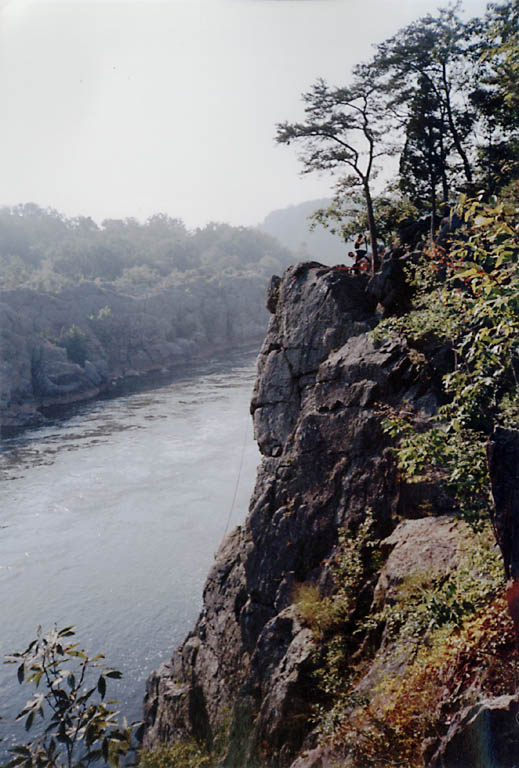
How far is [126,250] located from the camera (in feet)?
438

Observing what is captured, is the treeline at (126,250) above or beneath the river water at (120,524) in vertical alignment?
above

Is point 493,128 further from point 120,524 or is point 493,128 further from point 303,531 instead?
point 120,524

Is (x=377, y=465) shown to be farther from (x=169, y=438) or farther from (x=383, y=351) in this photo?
(x=169, y=438)

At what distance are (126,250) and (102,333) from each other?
65634mm

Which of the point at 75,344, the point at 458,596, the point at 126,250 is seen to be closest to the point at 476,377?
the point at 458,596

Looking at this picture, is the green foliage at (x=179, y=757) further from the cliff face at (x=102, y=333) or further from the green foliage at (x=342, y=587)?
the cliff face at (x=102, y=333)

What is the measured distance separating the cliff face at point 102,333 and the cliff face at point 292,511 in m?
40.9

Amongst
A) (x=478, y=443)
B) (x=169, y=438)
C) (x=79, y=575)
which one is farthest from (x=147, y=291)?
(x=478, y=443)

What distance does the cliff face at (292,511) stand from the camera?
9906 mm

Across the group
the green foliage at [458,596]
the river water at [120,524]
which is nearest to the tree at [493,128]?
the green foliage at [458,596]

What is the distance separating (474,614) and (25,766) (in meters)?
4.61

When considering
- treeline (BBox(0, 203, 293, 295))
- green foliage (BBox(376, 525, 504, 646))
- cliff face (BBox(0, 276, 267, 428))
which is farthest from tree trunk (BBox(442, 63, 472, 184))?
treeline (BBox(0, 203, 293, 295))

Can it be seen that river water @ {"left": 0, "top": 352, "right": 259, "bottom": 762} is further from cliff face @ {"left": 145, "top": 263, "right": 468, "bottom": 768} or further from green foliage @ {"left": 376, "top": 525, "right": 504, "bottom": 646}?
green foliage @ {"left": 376, "top": 525, "right": 504, "bottom": 646}

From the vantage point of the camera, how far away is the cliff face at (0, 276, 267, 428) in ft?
188
